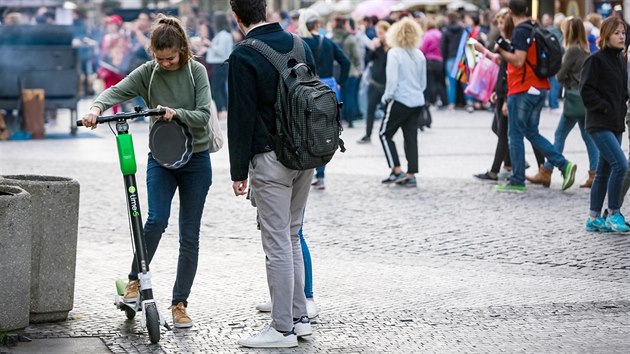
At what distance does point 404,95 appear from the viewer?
1284cm

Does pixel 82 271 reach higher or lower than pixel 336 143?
lower

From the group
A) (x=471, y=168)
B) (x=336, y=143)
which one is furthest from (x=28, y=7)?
(x=336, y=143)

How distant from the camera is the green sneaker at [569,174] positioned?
12.0 m

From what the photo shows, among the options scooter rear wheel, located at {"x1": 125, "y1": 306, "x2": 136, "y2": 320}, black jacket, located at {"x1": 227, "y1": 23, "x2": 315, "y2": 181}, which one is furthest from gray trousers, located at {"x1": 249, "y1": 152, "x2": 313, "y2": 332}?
scooter rear wheel, located at {"x1": 125, "y1": 306, "x2": 136, "y2": 320}

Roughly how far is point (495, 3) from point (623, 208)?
21.2 metres

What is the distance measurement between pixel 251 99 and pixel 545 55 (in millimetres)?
6654

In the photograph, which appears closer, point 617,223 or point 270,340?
point 270,340

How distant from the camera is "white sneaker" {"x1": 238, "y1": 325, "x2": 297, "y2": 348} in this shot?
6090mm

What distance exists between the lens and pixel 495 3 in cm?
3148

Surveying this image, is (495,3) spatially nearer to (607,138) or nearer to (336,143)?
(607,138)

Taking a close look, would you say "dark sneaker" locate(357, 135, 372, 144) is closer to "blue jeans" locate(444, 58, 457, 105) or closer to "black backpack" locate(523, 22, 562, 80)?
"black backpack" locate(523, 22, 562, 80)

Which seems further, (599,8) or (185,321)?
(599,8)

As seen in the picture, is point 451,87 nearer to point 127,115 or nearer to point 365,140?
point 365,140

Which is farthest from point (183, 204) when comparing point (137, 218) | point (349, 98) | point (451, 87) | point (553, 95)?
point (451, 87)
